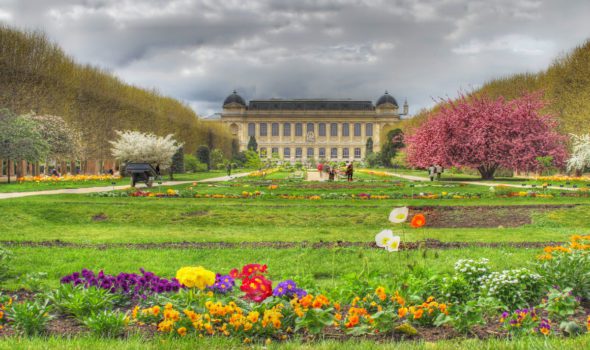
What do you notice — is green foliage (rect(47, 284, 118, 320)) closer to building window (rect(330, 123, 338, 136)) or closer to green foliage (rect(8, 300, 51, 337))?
green foliage (rect(8, 300, 51, 337))

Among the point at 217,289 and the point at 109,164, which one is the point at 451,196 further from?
the point at 109,164

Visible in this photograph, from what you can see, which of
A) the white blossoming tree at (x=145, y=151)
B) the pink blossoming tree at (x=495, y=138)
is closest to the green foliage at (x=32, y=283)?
the white blossoming tree at (x=145, y=151)

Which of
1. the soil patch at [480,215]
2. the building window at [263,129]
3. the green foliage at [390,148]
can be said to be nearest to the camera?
the soil patch at [480,215]

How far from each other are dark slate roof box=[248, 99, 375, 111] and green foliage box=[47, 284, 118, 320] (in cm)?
11834

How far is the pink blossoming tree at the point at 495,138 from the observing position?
30.0 m

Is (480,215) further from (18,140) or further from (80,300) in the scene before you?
(18,140)

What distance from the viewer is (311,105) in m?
123

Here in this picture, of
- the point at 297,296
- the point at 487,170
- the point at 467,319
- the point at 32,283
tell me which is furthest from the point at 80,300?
the point at 487,170

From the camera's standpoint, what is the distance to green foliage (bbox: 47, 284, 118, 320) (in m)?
4.54

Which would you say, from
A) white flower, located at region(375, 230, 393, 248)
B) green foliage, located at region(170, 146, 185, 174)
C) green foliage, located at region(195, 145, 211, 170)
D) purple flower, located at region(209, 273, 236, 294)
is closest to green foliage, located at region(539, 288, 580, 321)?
white flower, located at region(375, 230, 393, 248)

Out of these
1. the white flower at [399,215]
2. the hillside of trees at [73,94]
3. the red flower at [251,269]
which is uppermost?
the hillside of trees at [73,94]

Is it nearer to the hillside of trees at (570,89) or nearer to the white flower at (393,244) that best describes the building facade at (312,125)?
the hillside of trees at (570,89)

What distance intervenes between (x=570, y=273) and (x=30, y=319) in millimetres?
4647

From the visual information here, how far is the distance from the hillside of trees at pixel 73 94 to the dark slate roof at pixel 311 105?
7072cm
